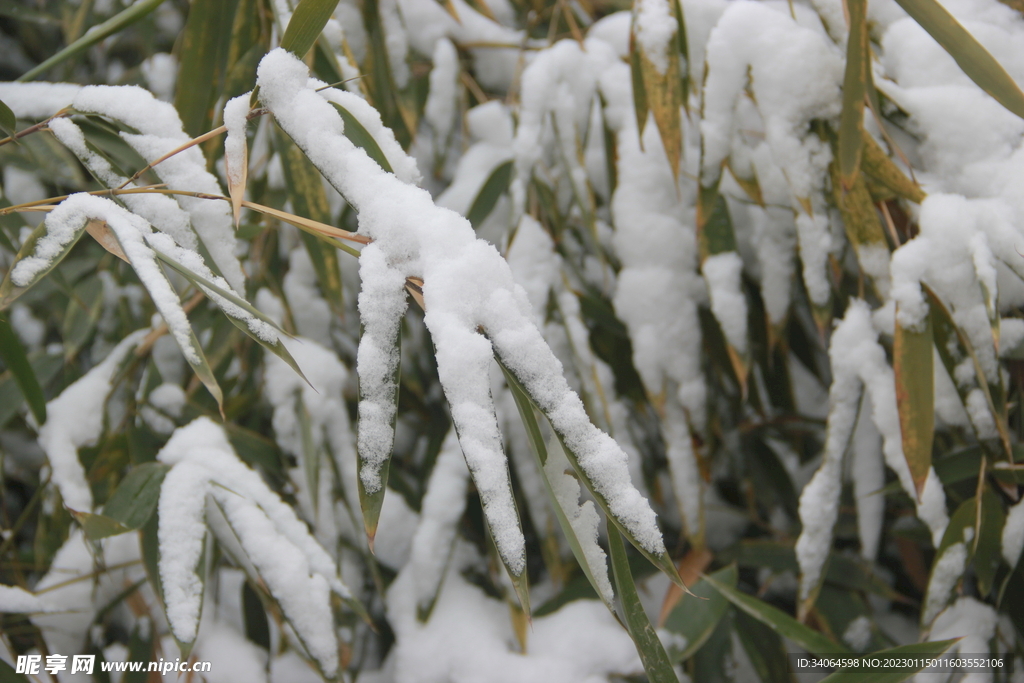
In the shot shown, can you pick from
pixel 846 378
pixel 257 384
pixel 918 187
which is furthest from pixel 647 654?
pixel 257 384

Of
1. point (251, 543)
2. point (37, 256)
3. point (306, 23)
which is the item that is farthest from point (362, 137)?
point (251, 543)

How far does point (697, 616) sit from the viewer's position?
21.5 inches

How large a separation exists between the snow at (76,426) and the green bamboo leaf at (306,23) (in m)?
0.36

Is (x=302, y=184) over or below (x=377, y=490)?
over

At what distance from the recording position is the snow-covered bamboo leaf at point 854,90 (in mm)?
415

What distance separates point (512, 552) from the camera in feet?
0.84

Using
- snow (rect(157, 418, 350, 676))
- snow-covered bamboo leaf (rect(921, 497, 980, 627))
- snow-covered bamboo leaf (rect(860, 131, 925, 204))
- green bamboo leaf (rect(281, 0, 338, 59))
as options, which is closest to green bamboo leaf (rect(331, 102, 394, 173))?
green bamboo leaf (rect(281, 0, 338, 59))

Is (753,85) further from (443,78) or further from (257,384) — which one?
(257,384)

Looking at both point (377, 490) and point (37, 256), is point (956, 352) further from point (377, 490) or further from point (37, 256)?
point (37, 256)

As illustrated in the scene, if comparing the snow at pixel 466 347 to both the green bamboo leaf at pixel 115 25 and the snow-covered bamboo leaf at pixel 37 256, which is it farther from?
the green bamboo leaf at pixel 115 25

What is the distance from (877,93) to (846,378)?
23cm

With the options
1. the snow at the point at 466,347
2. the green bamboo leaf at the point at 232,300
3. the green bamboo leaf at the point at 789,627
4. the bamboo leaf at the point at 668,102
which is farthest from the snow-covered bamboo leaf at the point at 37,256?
A: the green bamboo leaf at the point at 789,627

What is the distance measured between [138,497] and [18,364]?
0.13 metres

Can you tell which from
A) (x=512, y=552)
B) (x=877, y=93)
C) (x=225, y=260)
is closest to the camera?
(x=512, y=552)
